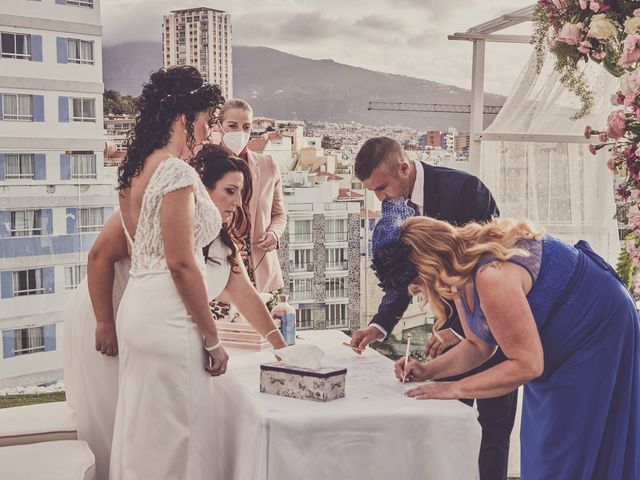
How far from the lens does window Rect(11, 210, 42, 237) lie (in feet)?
15.3

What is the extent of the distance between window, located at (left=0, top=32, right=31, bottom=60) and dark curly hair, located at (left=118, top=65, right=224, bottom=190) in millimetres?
2287

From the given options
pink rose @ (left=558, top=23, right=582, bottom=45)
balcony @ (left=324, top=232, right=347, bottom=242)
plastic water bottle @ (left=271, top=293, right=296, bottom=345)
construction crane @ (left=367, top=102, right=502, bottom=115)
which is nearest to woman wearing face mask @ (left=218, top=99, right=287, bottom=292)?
plastic water bottle @ (left=271, top=293, right=296, bottom=345)

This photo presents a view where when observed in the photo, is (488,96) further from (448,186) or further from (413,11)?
→ (448,186)

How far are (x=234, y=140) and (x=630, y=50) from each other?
5.81ft

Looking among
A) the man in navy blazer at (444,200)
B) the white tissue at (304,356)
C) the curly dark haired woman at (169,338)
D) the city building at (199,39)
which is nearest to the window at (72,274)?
the city building at (199,39)

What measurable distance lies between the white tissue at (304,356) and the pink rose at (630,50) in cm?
126

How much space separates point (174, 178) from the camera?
2174 millimetres

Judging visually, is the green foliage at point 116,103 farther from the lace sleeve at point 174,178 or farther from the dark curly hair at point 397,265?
the dark curly hair at point 397,265

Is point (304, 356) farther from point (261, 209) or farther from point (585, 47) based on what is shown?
point (261, 209)

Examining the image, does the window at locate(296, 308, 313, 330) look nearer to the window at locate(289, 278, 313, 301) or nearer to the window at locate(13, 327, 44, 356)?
the window at locate(289, 278, 313, 301)

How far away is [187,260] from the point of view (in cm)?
217

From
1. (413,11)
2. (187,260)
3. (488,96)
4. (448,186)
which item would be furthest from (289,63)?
(187,260)

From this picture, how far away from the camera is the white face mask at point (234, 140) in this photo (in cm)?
368

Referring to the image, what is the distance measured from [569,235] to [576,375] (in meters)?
2.13
